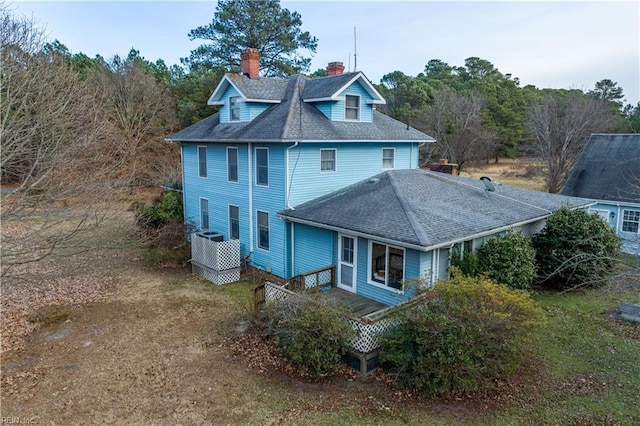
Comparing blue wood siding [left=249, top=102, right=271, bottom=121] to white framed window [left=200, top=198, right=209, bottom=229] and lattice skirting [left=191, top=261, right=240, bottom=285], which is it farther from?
lattice skirting [left=191, top=261, right=240, bottom=285]

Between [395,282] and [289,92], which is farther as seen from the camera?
[289,92]

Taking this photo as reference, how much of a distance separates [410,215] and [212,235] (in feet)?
29.2

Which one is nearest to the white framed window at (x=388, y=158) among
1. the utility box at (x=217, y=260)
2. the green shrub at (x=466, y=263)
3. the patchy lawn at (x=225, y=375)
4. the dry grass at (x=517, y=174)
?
the green shrub at (x=466, y=263)

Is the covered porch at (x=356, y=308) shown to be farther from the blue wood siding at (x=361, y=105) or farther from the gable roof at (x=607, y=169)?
the gable roof at (x=607, y=169)

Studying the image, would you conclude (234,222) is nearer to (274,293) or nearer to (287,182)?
(287,182)

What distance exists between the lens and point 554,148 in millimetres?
33375

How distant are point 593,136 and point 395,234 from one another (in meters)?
19.6

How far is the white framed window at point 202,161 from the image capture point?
62.7 feet

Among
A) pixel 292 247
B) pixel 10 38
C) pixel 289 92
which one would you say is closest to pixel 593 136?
pixel 289 92

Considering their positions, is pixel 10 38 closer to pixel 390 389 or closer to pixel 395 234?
pixel 395 234

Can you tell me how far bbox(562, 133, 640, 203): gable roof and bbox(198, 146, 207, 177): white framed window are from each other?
18965 mm

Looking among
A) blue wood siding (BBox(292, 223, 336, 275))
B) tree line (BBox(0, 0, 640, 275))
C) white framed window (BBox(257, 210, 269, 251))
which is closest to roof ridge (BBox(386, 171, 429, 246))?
blue wood siding (BBox(292, 223, 336, 275))

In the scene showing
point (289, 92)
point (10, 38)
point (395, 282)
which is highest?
point (10, 38)

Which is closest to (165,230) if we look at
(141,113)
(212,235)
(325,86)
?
(212,235)
